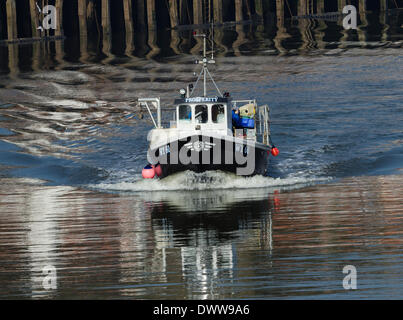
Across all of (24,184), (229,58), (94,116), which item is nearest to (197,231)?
(24,184)

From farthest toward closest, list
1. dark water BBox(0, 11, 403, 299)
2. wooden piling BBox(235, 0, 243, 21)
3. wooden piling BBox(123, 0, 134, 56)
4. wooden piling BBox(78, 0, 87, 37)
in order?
wooden piling BBox(235, 0, 243, 21) < wooden piling BBox(123, 0, 134, 56) < wooden piling BBox(78, 0, 87, 37) < dark water BBox(0, 11, 403, 299)

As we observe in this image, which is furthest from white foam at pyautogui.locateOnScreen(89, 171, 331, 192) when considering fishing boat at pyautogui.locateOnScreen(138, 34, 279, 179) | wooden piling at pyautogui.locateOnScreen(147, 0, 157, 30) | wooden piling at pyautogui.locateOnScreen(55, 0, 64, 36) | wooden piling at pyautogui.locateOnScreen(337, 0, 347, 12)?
wooden piling at pyautogui.locateOnScreen(337, 0, 347, 12)

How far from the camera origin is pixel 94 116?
121 feet

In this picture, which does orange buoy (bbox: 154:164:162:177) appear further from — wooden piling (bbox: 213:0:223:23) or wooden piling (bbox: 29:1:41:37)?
wooden piling (bbox: 213:0:223:23)

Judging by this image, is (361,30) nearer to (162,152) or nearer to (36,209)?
(162,152)

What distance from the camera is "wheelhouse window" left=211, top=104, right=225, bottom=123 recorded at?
1028 inches

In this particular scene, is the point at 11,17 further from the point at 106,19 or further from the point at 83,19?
the point at 106,19

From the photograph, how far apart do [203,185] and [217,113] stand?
2.65m

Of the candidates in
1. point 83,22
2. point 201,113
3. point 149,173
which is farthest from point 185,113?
point 83,22

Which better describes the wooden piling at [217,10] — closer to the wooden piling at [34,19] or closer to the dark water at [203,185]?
the dark water at [203,185]

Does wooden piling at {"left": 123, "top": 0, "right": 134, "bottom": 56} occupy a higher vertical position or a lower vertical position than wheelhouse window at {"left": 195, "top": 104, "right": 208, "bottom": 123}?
higher

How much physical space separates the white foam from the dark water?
0.06m

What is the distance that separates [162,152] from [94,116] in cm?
1232

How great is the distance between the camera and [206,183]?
24641mm
